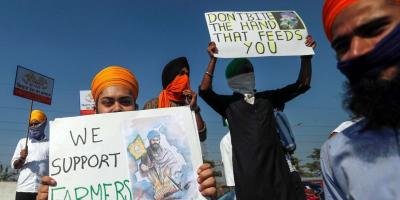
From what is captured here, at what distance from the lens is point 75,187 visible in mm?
2111

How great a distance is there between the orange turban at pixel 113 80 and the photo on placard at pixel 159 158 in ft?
1.65

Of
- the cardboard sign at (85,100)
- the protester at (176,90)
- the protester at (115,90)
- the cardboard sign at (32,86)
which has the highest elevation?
the cardboard sign at (32,86)

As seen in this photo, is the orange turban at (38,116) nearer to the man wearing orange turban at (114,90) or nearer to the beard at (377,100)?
the man wearing orange turban at (114,90)

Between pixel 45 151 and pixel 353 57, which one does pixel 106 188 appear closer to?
pixel 353 57

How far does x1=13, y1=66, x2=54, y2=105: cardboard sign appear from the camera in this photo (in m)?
7.44

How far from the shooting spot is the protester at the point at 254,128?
10.6 feet

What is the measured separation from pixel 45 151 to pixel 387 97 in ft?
22.6

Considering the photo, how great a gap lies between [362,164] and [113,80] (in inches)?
63.8

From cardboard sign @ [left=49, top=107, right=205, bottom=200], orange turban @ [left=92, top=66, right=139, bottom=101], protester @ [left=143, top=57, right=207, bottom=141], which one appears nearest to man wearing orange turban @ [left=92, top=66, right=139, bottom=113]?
orange turban @ [left=92, top=66, right=139, bottom=101]

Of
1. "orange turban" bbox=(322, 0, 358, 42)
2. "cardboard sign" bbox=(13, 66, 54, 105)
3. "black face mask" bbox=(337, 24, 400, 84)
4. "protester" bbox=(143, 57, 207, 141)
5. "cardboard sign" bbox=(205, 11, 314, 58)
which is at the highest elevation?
"cardboard sign" bbox=(13, 66, 54, 105)

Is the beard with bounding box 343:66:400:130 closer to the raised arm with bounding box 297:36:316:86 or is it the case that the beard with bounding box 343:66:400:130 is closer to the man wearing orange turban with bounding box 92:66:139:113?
the man wearing orange turban with bounding box 92:66:139:113

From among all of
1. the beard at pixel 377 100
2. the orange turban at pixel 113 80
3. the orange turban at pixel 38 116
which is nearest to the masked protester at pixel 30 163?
the orange turban at pixel 38 116

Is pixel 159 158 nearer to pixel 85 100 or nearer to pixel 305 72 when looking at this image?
pixel 305 72

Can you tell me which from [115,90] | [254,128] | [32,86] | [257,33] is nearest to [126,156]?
[115,90]
